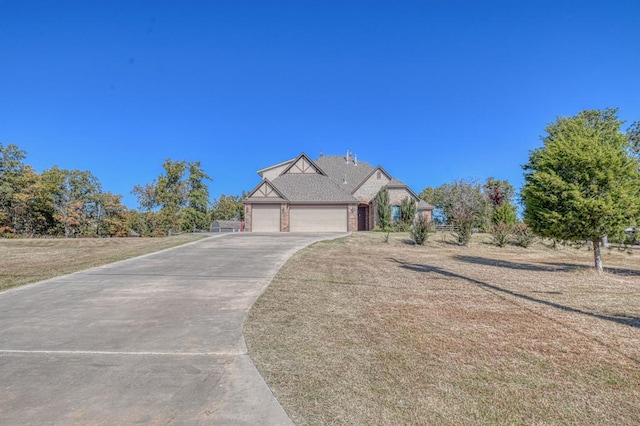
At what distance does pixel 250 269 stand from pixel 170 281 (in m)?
2.16

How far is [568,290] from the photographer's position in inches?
300

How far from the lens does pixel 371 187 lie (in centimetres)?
3016

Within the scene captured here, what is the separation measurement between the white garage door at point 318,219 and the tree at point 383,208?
312 centimetres

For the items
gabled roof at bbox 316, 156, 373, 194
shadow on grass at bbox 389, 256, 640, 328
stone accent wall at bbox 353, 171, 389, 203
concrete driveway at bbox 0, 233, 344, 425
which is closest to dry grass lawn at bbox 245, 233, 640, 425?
shadow on grass at bbox 389, 256, 640, 328

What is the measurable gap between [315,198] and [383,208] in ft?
18.3

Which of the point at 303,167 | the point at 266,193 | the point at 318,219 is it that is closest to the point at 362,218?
the point at 318,219

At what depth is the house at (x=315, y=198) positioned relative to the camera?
26.4 m

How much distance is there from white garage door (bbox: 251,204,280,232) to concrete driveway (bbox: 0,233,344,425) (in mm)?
18767

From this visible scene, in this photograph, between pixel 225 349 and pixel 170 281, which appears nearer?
pixel 225 349

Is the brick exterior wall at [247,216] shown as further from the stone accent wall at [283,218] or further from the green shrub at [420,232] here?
the green shrub at [420,232]

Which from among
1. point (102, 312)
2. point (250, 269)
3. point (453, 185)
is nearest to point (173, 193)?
point (453, 185)

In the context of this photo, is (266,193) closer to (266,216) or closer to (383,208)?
(266,216)

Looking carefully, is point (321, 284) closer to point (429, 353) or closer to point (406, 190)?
point (429, 353)

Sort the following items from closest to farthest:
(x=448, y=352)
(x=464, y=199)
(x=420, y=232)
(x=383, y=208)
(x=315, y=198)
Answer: (x=448, y=352)
(x=420, y=232)
(x=315, y=198)
(x=383, y=208)
(x=464, y=199)
